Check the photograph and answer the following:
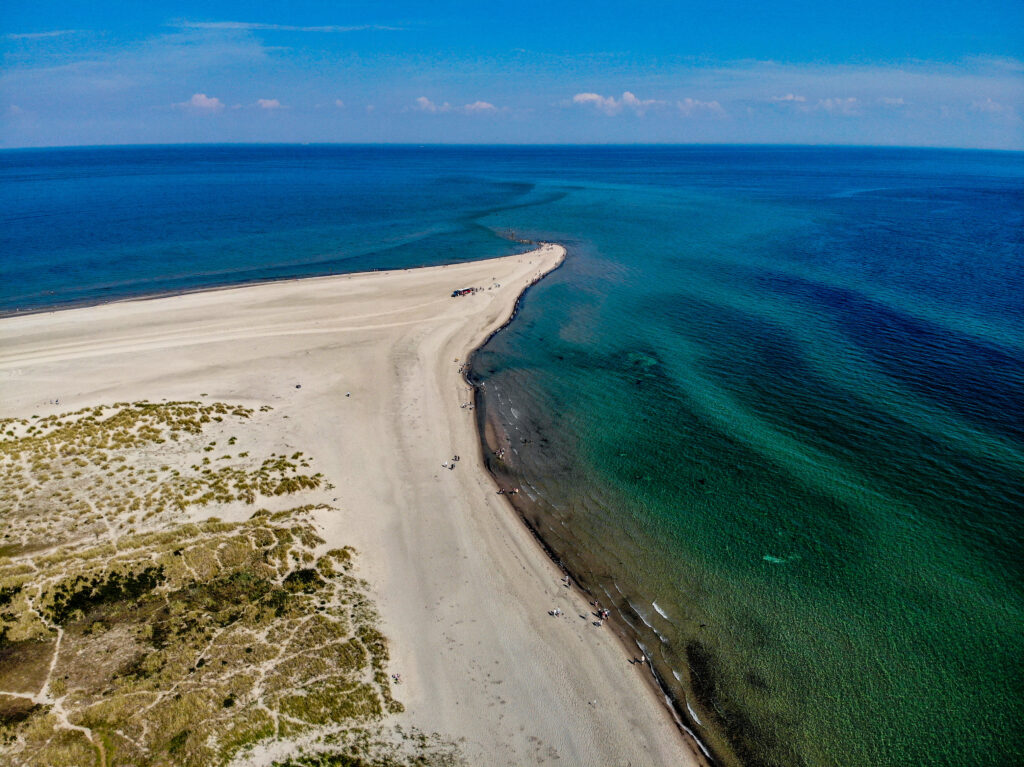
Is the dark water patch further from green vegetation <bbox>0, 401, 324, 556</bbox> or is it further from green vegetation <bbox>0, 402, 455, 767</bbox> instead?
green vegetation <bbox>0, 401, 324, 556</bbox>

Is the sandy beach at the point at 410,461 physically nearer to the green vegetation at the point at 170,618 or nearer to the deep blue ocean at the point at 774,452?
the green vegetation at the point at 170,618

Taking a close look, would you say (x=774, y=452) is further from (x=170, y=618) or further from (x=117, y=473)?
(x=117, y=473)

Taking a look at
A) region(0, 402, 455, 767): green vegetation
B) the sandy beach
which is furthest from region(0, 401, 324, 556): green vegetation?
the sandy beach

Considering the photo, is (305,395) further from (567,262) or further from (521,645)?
(567,262)

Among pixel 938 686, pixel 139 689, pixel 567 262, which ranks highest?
pixel 567 262

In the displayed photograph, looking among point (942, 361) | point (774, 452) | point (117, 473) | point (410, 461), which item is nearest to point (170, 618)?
point (117, 473)

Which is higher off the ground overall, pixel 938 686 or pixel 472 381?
pixel 472 381

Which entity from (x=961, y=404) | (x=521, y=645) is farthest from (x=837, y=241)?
(x=521, y=645)
